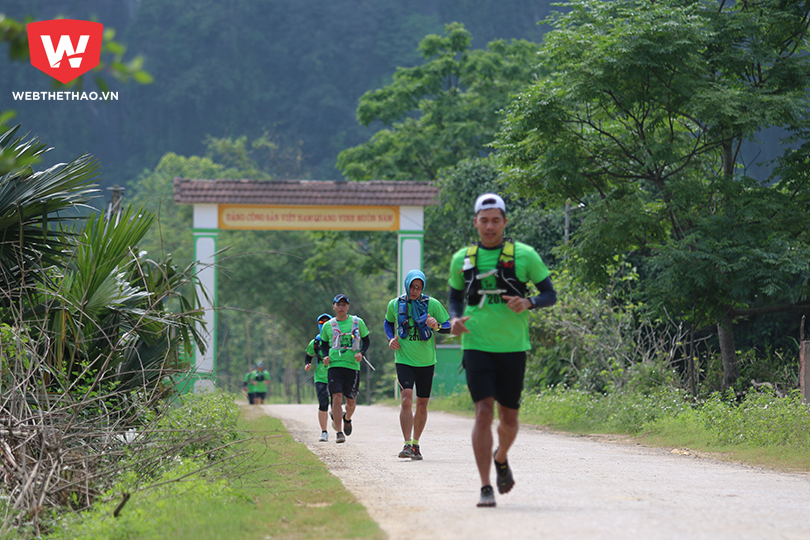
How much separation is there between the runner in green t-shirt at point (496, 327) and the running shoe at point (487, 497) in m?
0.06

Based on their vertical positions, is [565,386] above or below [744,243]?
below

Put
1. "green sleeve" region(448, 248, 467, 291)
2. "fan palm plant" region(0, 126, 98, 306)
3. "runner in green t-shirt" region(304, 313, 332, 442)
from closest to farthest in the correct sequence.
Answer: "green sleeve" region(448, 248, 467, 291) < "fan palm plant" region(0, 126, 98, 306) < "runner in green t-shirt" region(304, 313, 332, 442)

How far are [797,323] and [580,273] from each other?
18.1ft

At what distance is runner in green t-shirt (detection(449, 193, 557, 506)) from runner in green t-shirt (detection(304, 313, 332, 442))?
249 inches

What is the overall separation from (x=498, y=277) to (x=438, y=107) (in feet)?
103

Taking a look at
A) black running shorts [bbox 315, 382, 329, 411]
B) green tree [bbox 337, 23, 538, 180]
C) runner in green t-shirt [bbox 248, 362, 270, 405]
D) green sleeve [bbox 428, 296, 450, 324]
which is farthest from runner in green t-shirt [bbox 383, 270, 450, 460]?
green tree [bbox 337, 23, 538, 180]

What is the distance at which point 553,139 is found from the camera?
15.9 meters

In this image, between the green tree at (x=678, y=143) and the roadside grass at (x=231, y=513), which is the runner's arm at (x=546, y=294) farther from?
the green tree at (x=678, y=143)

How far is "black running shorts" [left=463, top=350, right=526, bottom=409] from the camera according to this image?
636 cm

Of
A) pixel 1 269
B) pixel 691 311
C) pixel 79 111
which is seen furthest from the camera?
pixel 79 111

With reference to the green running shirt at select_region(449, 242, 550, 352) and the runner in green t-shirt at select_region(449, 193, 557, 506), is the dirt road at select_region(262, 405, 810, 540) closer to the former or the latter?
the runner in green t-shirt at select_region(449, 193, 557, 506)

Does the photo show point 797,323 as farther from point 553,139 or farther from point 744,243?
point 553,139

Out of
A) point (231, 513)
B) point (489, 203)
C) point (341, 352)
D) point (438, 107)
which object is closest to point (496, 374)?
point (489, 203)

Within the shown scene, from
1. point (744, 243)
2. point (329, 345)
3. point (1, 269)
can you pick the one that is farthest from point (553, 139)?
point (1, 269)
